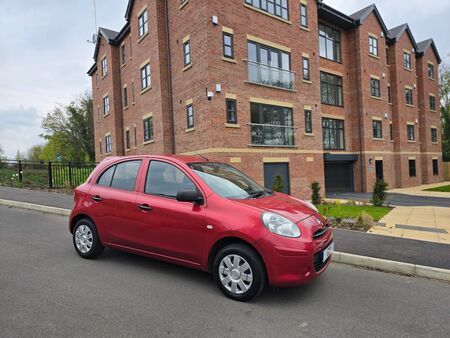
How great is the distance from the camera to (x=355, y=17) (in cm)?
2200

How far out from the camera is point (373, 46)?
22.5 metres

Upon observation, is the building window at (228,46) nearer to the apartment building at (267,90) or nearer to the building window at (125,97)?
the apartment building at (267,90)

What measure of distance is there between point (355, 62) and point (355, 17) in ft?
10.9

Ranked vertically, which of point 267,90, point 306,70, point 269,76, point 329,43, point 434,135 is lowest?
point 434,135

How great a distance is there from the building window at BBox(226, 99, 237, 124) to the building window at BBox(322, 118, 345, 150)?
8.23 m

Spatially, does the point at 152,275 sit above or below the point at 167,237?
below

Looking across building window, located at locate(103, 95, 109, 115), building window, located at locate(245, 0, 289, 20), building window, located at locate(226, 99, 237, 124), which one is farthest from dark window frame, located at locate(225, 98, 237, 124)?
building window, located at locate(103, 95, 109, 115)

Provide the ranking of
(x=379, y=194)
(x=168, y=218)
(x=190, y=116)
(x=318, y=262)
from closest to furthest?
1. (x=318, y=262)
2. (x=168, y=218)
3. (x=379, y=194)
4. (x=190, y=116)

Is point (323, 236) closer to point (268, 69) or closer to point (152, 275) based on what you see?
point (152, 275)

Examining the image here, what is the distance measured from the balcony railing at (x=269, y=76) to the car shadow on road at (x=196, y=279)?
11223 mm

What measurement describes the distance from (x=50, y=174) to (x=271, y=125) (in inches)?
418

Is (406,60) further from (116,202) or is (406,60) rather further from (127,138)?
(116,202)

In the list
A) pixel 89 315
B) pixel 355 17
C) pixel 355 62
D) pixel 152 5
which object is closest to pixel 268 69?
pixel 152 5

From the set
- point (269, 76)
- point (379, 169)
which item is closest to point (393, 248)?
point (269, 76)
